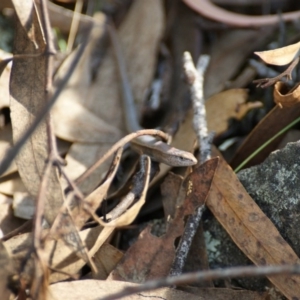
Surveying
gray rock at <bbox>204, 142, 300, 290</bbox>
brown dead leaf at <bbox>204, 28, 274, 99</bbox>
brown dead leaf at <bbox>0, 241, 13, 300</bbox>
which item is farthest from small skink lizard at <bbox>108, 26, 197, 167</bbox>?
brown dead leaf at <bbox>0, 241, 13, 300</bbox>

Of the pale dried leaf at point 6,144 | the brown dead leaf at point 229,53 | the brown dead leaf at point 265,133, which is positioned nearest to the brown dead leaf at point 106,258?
the pale dried leaf at point 6,144

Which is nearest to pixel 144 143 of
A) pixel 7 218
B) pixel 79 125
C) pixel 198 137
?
pixel 198 137

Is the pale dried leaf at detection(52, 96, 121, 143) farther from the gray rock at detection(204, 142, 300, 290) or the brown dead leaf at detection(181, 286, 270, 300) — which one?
the brown dead leaf at detection(181, 286, 270, 300)

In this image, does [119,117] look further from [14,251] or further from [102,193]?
[14,251]

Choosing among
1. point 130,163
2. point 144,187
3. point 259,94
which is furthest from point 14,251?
point 259,94

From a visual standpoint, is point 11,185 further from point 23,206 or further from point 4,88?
point 4,88

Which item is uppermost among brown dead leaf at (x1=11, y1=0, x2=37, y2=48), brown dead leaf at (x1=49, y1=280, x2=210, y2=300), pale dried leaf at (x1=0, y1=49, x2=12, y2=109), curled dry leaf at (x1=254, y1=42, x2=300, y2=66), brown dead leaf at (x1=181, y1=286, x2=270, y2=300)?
brown dead leaf at (x1=11, y1=0, x2=37, y2=48)
